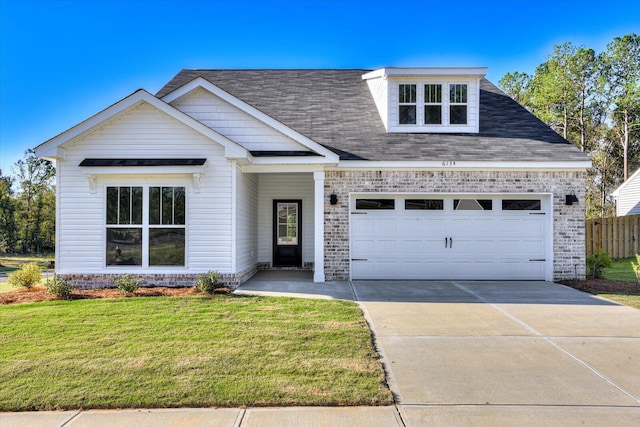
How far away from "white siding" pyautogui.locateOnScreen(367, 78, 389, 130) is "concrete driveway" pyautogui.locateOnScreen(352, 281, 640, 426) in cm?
576

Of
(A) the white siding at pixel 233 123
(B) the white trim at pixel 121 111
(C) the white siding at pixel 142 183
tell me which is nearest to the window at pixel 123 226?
(C) the white siding at pixel 142 183

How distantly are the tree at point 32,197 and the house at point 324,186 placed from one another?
18033mm

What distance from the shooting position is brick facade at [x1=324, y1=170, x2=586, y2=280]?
10.5 metres

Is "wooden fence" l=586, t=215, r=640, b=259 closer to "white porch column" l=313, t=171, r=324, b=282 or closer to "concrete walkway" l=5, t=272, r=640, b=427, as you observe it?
"concrete walkway" l=5, t=272, r=640, b=427

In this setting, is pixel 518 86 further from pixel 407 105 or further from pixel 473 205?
pixel 473 205

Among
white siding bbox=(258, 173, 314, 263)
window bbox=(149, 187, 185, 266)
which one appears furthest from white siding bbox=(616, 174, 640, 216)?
window bbox=(149, 187, 185, 266)

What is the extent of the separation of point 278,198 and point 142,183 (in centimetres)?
460

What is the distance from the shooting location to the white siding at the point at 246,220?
991 centimetres

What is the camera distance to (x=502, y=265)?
35.2ft

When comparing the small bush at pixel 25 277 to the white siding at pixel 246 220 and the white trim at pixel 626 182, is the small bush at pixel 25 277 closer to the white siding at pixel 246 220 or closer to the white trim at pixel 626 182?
the white siding at pixel 246 220

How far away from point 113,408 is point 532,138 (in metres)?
11.8

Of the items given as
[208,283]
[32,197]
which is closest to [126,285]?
[208,283]

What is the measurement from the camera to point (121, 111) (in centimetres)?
930

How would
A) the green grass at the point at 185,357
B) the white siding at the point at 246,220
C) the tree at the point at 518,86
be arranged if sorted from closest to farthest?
the green grass at the point at 185,357 < the white siding at the point at 246,220 < the tree at the point at 518,86
